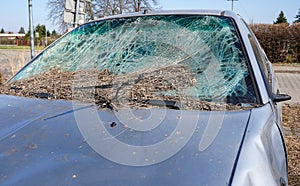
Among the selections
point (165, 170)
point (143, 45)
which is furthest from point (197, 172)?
point (143, 45)

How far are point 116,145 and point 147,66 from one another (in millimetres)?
909

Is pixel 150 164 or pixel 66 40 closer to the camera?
pixel 150 164

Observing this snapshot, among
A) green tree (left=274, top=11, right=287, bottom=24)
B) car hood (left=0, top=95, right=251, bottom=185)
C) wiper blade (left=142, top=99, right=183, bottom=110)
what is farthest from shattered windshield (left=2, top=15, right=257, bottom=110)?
green tree (left=274, top=11, right=287, bottom=24)

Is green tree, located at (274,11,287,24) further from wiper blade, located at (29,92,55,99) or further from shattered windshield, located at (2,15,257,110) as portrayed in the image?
wiper blade, located at (29,92,55,99)

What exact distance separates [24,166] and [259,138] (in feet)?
2.95

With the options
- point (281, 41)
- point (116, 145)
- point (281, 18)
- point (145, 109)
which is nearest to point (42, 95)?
point (145, 109)

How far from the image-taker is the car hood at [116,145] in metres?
0.98

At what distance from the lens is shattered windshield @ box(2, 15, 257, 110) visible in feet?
5.47

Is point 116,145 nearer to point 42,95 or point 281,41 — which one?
point 42,95

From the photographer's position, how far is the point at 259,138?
1.22 meters

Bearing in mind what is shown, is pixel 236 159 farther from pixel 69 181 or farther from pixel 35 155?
Answer: pixel 35 155

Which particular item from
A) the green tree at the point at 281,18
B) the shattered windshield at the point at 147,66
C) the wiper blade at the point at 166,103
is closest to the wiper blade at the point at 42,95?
the shattered windshield at the point at 147,66

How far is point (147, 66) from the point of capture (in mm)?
1997

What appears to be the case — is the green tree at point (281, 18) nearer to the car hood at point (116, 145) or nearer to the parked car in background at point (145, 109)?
the parked car in background at point (145, 109)
